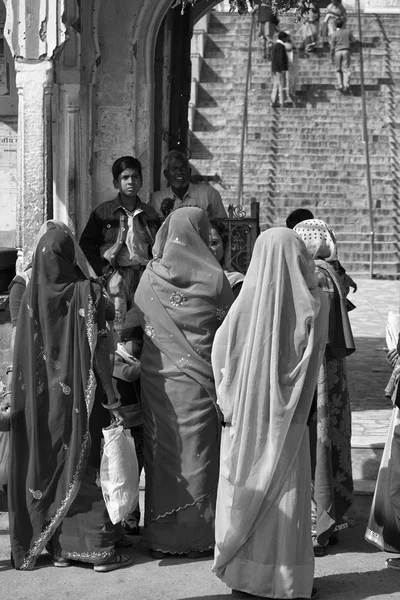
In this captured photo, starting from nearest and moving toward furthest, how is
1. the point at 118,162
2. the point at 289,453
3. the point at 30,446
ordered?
1. the point at 289,453
2. the point at 30,446
3. the point at 118,162

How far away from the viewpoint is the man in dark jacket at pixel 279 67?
69.8 feet

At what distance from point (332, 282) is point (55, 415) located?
1571 mm

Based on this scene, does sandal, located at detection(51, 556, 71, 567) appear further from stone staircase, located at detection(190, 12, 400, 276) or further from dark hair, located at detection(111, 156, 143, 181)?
stone staircase, located at detection(190, 12, 400, 276)

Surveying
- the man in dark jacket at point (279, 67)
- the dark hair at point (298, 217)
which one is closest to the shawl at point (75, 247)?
the dark hair at point (298, 217)

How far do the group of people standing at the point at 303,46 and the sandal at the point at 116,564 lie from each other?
54.8 ft

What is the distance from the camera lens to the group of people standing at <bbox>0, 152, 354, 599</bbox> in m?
5.00

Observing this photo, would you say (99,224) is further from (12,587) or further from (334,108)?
(334,108)

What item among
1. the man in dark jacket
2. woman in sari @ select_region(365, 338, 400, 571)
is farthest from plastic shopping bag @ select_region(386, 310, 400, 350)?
the man in dark jacket

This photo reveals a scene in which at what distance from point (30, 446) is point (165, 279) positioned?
1015 mm

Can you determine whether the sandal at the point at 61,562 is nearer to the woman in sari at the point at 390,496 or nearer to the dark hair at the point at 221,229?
the woman in sari at the point at 390,496

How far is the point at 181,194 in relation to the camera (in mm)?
8094

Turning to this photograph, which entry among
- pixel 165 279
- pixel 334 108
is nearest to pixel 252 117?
pixel 334 108

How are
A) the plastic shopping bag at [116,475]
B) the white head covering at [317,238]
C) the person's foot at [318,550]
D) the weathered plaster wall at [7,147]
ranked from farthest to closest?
the weathered plaster wall at [7,147], the white head covering at [317,238], the person's foot at [318,550], the plastic shopping bag at [116,475]

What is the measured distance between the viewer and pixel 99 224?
7695 mm
